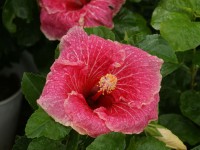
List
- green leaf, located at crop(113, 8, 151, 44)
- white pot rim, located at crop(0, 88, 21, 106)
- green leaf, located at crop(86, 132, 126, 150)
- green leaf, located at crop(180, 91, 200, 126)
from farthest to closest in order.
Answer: white pot rim, located at crop(0, 88, 21, 106)
green leaf, located at crop(113, 8, 151, 44)
green leaf, located at crop(180, 91, 200, 126)
green leaf, located at crop(86, 132, 126, 150)

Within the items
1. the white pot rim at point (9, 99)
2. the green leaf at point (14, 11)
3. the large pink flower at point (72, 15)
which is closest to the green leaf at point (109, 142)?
the large pink flower at point (72, 15)

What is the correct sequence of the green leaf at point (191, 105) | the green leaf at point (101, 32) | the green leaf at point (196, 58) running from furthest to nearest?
1. the green leaf at point (191, 105)
2. the green leaf at point (196, 58)
3. the green leaf at point (101, 32)

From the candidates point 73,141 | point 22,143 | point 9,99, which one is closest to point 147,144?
point 73,141

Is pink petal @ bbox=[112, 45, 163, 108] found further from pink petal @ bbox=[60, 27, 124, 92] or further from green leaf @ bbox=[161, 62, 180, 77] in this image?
green leaf @ bbox=[161, 62, 180, 77]

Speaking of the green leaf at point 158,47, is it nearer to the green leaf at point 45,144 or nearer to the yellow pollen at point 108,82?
the yellow pollen at point 108,82

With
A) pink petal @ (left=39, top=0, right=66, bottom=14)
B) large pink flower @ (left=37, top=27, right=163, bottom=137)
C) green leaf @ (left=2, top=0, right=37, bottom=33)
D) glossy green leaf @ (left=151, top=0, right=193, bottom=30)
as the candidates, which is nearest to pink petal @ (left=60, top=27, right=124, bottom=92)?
large pink flower @ (left=37, top=27, right=163, bottom=137)

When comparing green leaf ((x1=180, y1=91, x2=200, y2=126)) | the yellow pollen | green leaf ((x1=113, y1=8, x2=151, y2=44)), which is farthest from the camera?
green leaf ((x1=113, y1=8, x2=151, y2=44))
